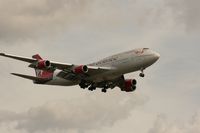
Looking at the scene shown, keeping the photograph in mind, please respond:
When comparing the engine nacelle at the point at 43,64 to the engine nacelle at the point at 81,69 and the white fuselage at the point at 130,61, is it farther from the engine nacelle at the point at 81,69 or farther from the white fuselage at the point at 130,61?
the white fuselage at the point at 130,61

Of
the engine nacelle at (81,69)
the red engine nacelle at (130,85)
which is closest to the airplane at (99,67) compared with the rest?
the engine nacelle at (81,69)

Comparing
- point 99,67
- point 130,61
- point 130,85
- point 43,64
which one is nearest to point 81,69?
point 99,67

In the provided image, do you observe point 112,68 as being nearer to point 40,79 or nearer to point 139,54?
point 139,54

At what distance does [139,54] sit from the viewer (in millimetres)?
99062

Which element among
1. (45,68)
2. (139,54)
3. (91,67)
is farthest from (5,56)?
(139,54)

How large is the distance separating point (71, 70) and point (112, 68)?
7.12 metres

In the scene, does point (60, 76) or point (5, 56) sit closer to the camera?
point (5, 56)

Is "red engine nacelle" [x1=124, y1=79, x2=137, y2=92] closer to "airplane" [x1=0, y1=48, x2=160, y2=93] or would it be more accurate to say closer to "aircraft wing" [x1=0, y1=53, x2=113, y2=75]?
"airplane" [x1=0, y1=48, x2=160, y2=93]

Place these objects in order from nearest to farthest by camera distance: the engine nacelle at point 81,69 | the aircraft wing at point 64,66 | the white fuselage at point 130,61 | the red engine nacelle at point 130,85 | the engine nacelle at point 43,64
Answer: the aircraft wing at point 64,66 → the engine nacelle at point 43,64 → the white fuselage at point 130,61 → the engine nacelle at point 81,69 → the red engine nacelle at point 130,85

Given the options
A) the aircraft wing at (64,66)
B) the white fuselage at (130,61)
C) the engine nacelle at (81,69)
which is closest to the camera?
the aircraft wing at (64,66)

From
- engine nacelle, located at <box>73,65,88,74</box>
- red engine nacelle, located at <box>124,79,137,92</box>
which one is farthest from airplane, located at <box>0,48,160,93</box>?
red engine nacelle, located at <box>124,79,137,92</box>

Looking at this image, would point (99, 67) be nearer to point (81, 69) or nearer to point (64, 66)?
point (81, 69)

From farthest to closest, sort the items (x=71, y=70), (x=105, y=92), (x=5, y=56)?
1. (x=105, y=92)
2. (x=71, y=70)
3. (x=5, y=56)

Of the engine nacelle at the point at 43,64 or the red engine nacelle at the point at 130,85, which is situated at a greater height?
the engine nacelle at the point at 43,64
